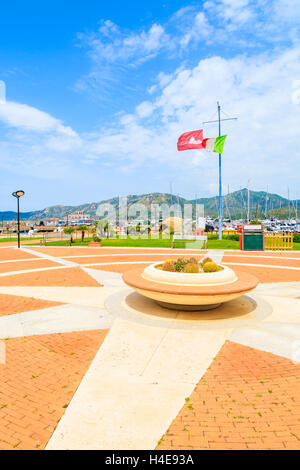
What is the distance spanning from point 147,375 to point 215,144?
26.4m

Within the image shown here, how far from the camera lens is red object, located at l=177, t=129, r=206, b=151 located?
25.5 metres

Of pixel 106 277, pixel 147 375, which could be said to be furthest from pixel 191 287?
pixel 106 277

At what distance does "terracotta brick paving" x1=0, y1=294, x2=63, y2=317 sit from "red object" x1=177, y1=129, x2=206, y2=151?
21.1 metres

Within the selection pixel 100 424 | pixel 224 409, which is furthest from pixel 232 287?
pixel 100 424

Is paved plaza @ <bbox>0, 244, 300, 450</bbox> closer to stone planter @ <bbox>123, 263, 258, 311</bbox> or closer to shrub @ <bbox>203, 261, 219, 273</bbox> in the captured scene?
stone planter @ <bbox>123, 263, 258, 311</bbox>

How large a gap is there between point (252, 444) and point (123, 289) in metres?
6.96

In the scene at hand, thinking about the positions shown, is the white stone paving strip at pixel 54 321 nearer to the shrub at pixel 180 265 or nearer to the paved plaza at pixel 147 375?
the paved plaza at pixel 147 375

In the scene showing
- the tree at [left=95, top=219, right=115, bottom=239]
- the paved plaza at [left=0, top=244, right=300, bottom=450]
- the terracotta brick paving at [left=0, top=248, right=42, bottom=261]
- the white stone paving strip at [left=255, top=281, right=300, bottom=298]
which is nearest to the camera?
the paved plaza at [left=0, top=244, right=300, bottom=450]

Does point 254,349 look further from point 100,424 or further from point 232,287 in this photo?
point 100,424

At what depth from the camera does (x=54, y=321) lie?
661cm

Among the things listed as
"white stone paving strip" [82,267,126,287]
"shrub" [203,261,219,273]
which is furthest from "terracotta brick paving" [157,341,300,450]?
"white stone paving strip" [82,267,126,287]

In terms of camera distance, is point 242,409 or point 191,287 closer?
point 242,409
